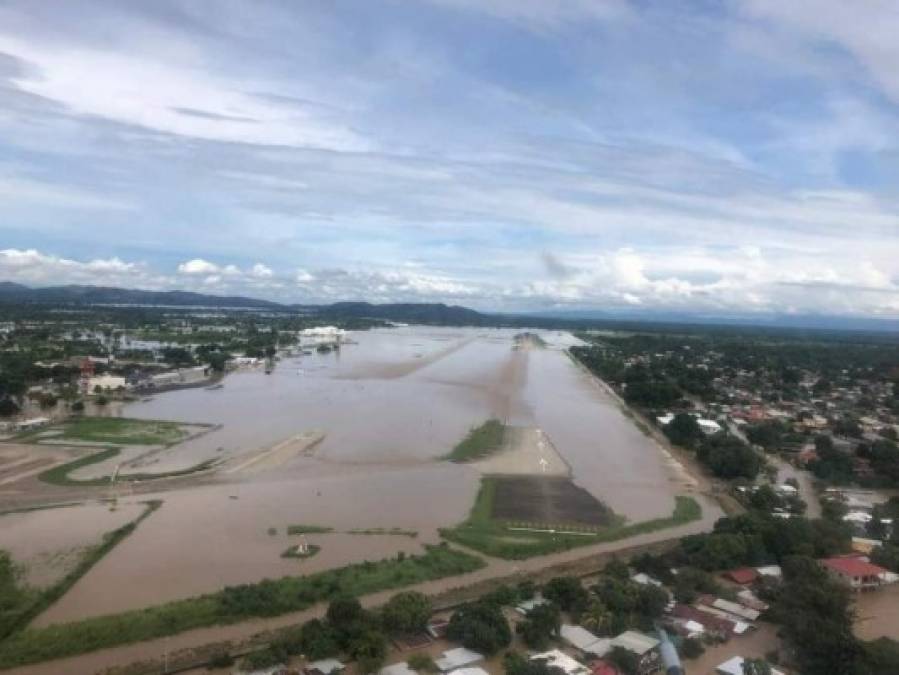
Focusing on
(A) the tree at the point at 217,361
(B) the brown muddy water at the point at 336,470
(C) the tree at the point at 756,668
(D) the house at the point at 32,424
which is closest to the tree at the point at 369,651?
(B) the brown muddy water at the point at 336,470

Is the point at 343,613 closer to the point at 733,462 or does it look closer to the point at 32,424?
the point at 733,462

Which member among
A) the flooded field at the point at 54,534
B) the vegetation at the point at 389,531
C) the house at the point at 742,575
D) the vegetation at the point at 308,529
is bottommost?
the flooded field at the point at 54,534

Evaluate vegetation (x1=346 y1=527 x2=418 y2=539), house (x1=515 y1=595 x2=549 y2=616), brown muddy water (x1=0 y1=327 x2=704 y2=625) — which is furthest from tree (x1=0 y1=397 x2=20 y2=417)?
house (x1=515 y1=595 x2=549 y2=616)

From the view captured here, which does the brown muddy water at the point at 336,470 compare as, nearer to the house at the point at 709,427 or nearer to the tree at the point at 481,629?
the house at the point at 709,427

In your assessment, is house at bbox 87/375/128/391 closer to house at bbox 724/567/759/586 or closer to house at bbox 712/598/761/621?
house at bbox 724/567/759/586

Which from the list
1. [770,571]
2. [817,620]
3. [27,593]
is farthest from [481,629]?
[27,593]

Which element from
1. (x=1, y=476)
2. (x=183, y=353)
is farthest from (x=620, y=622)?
(x=183, y=353)
